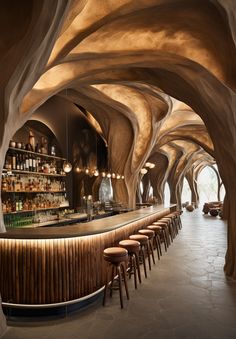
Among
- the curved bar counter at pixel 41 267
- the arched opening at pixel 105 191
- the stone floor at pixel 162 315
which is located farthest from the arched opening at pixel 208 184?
the curved bar counter at pixel 41 267

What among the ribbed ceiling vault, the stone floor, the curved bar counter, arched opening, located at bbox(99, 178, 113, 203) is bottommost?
the stone floor

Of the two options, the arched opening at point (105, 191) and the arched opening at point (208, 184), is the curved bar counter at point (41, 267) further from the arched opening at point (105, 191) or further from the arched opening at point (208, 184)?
the arched opening at point (208, 184)

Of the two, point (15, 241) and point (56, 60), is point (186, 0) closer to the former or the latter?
point (56, 60)

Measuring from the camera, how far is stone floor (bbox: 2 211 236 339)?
3.26m

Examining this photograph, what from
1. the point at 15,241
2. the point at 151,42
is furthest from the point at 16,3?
the point at 15,241

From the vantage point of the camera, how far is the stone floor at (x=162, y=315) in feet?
10.7

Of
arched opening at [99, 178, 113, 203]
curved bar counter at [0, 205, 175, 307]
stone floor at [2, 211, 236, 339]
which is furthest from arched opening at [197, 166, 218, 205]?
curved bar counter at [0, 205, 175, 307]

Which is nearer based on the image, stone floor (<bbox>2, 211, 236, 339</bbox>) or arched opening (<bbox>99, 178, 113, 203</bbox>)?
stone floor (<bbox>2, 211, 236, 339</bbox>)

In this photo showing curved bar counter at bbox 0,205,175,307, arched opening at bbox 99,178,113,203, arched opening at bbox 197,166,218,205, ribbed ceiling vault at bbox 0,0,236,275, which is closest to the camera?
ribbed ceiling vault at bbox 0,0,236,275

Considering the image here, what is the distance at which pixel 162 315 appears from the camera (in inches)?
145

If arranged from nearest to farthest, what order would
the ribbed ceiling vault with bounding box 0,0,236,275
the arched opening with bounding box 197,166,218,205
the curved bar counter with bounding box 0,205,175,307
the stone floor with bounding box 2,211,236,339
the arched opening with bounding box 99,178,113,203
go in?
the ribbed ceiling vault with bounding box 0,0,236,275 < the stone floor with bounding box 2,211,236,339 < the curved bar counter with bounding box 0,205,175,307 < the arched opening with bounding box 99,178,113,203 < the arched opening with bounding box 197,166,218,205

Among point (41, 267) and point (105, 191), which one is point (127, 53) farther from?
point (105, 191)

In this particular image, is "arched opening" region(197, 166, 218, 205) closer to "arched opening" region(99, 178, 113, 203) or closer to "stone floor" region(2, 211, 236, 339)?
"arched opening" region(99, 178, 113, 203)

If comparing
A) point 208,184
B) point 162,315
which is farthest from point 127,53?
point 208,184
